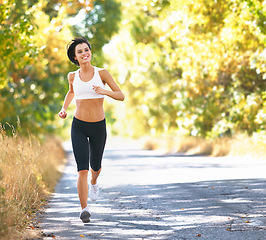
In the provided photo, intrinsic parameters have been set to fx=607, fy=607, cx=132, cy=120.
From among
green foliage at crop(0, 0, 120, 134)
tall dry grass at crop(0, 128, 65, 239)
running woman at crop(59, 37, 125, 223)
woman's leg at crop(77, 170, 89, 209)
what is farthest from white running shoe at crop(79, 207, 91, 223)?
green foliage at crop(0, 0, 120, 134)

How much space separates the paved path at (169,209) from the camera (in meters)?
6.61

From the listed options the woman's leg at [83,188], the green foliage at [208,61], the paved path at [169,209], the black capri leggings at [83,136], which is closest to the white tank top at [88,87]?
the black capri leggings at [83,136]

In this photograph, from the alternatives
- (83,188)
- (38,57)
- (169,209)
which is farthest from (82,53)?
(38,57)

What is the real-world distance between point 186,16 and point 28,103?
21.5 feet

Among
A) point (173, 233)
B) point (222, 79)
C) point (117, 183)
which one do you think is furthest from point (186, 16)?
point (173, 233)

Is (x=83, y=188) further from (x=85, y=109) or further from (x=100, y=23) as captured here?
(x=100, y=23)

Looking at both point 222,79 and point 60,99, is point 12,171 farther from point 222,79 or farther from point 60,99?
point 60,99

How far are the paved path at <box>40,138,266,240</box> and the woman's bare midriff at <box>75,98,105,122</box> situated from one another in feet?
4.29

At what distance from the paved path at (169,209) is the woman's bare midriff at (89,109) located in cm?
131

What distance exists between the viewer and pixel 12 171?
827 centimetres

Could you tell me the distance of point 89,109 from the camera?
24.4 ft

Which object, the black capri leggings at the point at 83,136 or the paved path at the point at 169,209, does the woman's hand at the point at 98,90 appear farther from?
the paved path at the point at 169,209

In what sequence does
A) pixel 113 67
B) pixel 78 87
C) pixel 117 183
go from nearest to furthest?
pixel 78 87 < pixel 117 183 < pixel 113 67

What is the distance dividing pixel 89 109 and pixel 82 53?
2.33 feet
